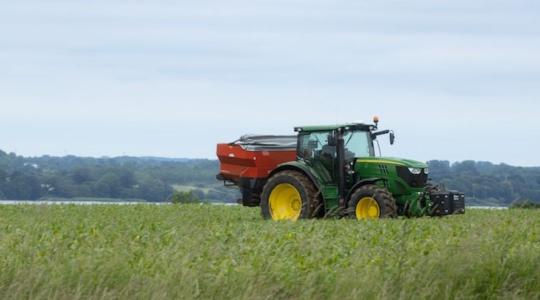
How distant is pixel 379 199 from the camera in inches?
805

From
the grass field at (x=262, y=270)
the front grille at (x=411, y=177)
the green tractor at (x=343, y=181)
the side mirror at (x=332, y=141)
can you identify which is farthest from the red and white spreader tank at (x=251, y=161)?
the grass field at (x=262, y=270)

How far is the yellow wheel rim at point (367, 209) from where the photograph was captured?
68.4 ft

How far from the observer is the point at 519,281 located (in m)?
11.1

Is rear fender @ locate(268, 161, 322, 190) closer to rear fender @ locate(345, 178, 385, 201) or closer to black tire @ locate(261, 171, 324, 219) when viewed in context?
black tire @ locate(261, 171, 324, 219)

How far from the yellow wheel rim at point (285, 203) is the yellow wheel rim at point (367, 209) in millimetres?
1385

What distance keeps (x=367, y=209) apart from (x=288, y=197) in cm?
183

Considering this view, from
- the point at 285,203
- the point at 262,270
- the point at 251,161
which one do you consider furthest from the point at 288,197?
the point at 262,270

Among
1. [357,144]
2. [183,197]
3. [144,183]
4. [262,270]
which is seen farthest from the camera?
[144,183]

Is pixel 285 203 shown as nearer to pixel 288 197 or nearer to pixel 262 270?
pixel 288 197

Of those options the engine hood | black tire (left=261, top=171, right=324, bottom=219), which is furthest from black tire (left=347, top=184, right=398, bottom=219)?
black tire (left=261, top=171, right=324, bottom=219)

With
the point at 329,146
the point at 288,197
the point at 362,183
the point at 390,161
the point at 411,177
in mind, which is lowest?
the point at 288,197

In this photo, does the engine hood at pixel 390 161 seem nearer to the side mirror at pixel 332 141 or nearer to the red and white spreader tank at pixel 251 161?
the side mirror at pixel 332 141

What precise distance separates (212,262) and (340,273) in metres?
1.53

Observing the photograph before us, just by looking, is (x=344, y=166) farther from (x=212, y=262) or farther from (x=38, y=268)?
(x=38, y=268)
